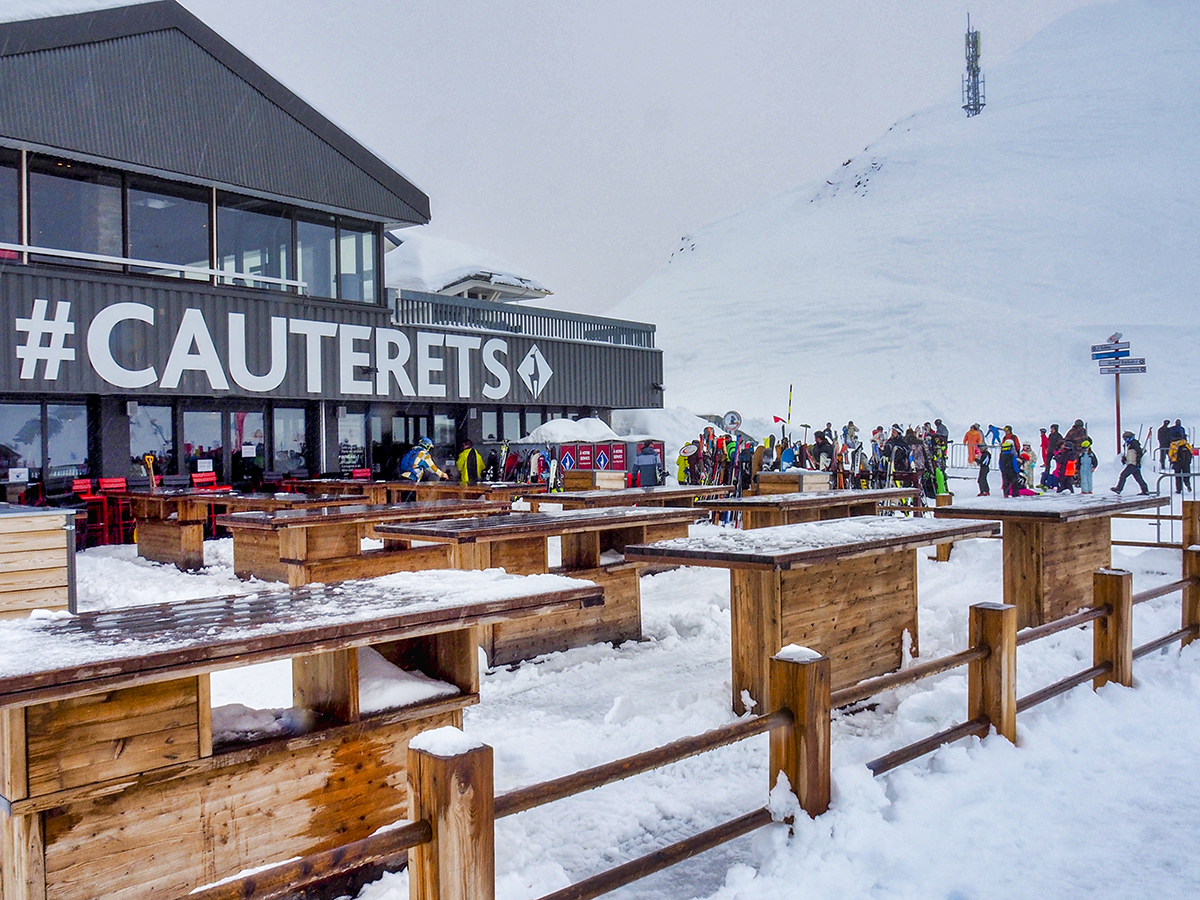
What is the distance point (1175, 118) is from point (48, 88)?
336ft

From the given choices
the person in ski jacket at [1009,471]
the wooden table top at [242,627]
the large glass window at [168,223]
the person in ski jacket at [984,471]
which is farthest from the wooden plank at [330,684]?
the person in ski jacket at [984,471]

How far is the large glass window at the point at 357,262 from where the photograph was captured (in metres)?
18.4

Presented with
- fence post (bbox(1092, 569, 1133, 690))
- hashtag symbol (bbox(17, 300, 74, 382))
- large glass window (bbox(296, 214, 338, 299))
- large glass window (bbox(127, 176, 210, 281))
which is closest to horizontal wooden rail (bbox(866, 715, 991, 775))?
fence post (bbox(1092, 569, 1133, 690))

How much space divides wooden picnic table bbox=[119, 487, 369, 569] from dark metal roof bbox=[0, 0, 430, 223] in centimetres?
642

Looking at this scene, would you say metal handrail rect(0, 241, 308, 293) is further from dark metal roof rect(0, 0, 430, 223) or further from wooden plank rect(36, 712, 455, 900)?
Result: wooden plank rect(36, 712, 455, 900)

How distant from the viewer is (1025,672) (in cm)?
600

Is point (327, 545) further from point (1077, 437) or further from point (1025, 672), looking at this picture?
point (1077, 437)

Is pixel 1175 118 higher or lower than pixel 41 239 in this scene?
higher

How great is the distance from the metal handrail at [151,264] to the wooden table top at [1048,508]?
→ 13416mm

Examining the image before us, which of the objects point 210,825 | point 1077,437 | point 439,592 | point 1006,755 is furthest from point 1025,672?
point 1077,437

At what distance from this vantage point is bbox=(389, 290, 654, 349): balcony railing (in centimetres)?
1955

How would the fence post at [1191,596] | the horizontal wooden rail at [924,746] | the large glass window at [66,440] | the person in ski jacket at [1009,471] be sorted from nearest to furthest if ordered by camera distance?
the horizontal wooden rail at [924,746] → the fence post at [1191,596] → the large glass window at [66,440] → the person in ski jacket at [1009,471]

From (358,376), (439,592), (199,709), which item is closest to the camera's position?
(199,709)

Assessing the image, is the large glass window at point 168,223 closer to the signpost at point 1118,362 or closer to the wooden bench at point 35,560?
the wooden bench at point 35,560
